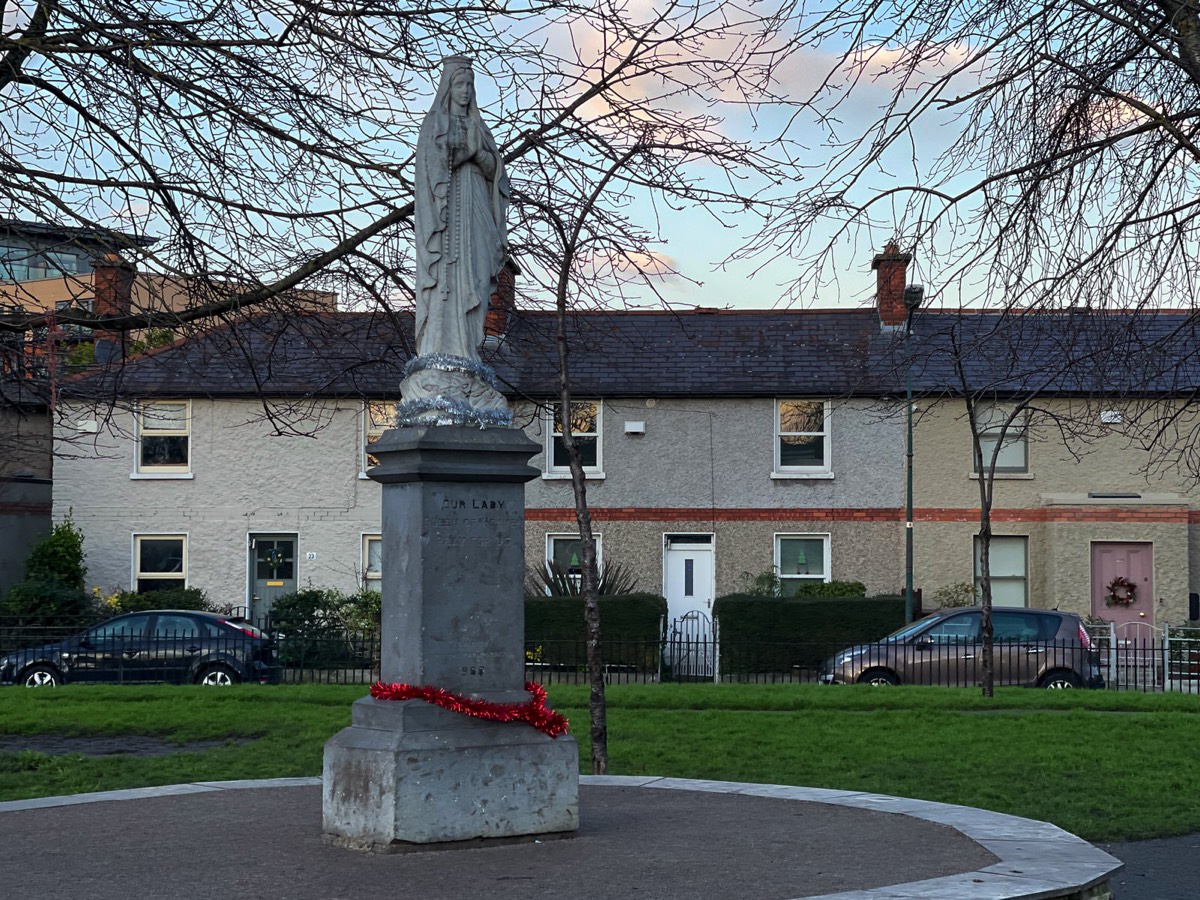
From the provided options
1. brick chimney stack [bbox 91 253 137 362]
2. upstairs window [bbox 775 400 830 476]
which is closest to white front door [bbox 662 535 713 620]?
upstairs window [bbox 775 400 830 476]

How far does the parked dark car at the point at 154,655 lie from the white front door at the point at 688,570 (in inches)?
408

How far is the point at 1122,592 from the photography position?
99.9ft

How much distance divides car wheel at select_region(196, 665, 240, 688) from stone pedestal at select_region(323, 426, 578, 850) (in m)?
15.4

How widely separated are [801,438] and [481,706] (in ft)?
78.6

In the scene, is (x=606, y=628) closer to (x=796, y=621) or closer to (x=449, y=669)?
(x=796, y=621)

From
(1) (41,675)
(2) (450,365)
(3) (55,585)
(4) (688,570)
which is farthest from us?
(4) (688,570)

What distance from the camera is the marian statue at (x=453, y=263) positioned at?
350 inches

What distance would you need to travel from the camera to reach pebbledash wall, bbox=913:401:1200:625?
3039cm

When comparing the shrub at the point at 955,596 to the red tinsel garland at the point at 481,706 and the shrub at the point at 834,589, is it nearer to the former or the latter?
the shrub at the point at 834,589

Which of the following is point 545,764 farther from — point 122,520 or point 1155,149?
point 122,520

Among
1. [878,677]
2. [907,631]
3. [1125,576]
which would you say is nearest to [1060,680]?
A: [907,631]

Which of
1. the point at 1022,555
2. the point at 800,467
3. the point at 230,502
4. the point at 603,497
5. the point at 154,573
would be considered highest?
the point at 800,467

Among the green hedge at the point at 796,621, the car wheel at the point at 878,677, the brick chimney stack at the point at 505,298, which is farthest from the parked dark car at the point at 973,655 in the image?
the brick chimney stack at the point at 505,298

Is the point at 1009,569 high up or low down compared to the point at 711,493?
down
